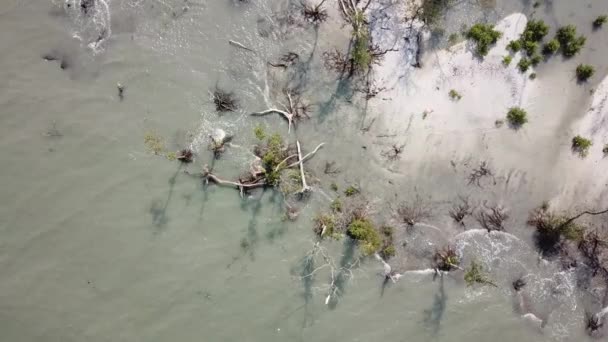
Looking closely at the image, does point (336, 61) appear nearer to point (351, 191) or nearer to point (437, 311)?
point (351, 191)

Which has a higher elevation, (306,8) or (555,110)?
(306,8)

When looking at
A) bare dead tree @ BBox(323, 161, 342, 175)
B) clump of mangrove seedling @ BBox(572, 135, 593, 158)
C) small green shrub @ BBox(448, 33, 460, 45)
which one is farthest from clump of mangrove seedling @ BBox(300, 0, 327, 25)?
clump of mangrove seedling @ BBox(572, 135, 593, 158)

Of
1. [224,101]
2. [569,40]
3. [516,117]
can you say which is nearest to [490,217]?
[516,117]

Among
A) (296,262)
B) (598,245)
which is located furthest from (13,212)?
(598,245)

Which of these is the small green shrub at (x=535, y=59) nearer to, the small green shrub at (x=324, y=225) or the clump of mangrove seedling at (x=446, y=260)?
the clump of mangrove seedling at (x=446, y=260)

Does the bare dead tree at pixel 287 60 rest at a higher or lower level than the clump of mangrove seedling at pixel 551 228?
higher

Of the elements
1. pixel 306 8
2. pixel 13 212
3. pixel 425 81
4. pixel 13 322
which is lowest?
pixel 13 322

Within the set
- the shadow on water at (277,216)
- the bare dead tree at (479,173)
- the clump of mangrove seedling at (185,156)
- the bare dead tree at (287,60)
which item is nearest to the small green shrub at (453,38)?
the bare dead tree at (479,173)

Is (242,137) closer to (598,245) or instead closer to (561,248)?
(561,248)
